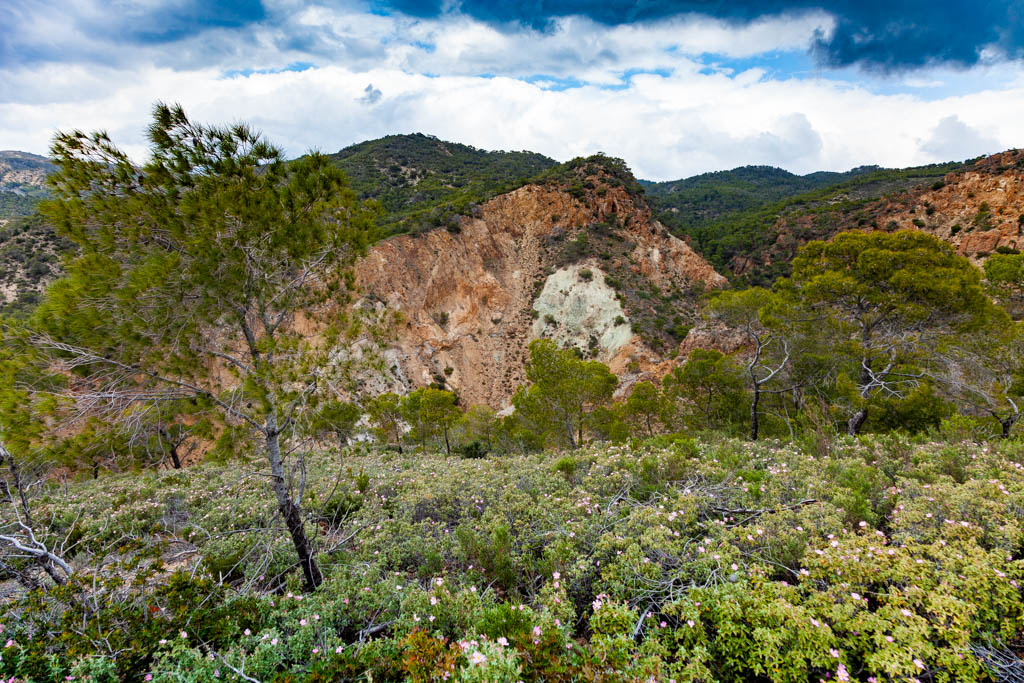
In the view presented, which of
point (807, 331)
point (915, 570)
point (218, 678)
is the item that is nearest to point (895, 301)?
point (807, 331)

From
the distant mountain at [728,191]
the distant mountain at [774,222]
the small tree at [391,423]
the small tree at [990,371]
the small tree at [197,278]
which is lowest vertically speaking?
the small tree at [391,423]

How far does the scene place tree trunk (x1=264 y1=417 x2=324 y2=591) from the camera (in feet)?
13.5

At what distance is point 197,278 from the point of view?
12.3 ft

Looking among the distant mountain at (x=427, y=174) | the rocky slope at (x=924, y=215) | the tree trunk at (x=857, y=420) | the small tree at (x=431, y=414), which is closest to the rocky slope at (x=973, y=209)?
the rocky slope at (x=924, y=215)

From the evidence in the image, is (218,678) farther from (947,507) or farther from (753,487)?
(947,507)

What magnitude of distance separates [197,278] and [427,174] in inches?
1875

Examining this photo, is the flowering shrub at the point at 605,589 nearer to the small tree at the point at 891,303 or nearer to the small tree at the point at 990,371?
the small tree at the point at 990,371

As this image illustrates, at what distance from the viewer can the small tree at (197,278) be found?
3508mm

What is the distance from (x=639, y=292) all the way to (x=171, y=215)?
29131 millimetres

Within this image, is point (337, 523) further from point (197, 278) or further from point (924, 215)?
point (924, 215)

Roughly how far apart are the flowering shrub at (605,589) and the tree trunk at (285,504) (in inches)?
7.0

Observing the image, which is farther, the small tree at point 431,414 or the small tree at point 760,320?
the small tree at point 431,414

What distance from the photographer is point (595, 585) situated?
3.79m

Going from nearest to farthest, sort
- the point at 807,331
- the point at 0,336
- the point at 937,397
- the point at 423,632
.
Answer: the point at 423,632 → the point at 0,336 → the point at 937,397 → the point at 807,331
